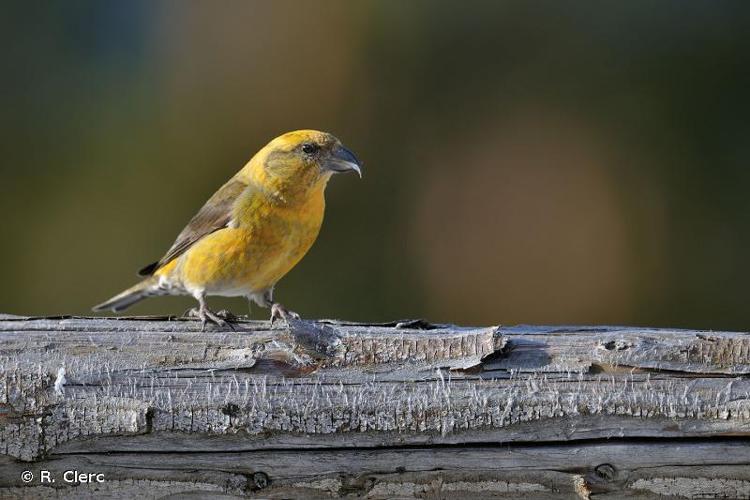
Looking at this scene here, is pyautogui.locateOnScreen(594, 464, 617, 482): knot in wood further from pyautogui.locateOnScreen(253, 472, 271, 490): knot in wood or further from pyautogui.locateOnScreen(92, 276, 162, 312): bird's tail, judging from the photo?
pyautogui.locateOnScreen(92, 276, 162, 312): bird's tail

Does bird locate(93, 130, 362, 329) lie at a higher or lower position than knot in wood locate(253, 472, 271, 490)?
higher

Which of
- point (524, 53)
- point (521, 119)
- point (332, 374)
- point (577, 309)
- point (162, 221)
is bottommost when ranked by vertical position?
point (332, 374)

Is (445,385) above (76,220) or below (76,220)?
below

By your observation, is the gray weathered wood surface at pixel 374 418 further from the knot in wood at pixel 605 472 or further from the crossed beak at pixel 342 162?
the crossed beak at pixel 342 162

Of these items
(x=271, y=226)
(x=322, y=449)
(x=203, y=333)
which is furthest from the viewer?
(x=271, y=226)

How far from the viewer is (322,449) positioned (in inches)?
123

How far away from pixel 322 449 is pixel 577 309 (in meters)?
5.02

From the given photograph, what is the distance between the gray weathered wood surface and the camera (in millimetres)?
3084

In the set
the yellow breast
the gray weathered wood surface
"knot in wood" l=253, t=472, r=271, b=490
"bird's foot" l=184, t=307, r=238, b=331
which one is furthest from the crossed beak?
"knot in wood" l=253, t=472, r=271, b=490

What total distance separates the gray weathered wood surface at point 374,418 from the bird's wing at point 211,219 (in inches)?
75.5

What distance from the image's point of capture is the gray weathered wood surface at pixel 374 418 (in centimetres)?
308

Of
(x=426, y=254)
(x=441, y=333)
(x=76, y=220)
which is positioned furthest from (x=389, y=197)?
(x=441, y=333)

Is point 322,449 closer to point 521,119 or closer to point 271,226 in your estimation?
point 271,226

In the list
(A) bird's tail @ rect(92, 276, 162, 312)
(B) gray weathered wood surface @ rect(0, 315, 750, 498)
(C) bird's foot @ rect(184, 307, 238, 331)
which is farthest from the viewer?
(A) bird's tail @ rect(92, 276, 162, 312)
